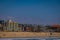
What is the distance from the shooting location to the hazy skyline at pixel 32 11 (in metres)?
1.61

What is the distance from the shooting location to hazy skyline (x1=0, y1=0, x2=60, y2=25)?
1608 millimetres

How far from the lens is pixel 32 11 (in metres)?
1.68

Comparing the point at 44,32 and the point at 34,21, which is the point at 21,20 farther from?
the point at 44,32

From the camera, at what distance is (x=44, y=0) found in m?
1.70

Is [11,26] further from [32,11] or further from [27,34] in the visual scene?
[32,11]

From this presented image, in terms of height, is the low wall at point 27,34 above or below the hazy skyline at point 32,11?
below

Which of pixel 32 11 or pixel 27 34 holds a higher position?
pixel 32 11

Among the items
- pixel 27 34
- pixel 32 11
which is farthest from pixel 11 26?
pixel 32 11

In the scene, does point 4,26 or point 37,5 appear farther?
point 37,5

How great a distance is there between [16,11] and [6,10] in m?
0.13

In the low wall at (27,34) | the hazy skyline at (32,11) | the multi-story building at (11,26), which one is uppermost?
the hazy skyline at (32,11)

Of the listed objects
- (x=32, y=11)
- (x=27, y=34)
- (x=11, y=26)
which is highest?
(x=32, y=11)

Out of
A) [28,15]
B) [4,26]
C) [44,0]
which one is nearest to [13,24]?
[4,26]

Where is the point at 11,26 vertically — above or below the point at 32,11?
below
